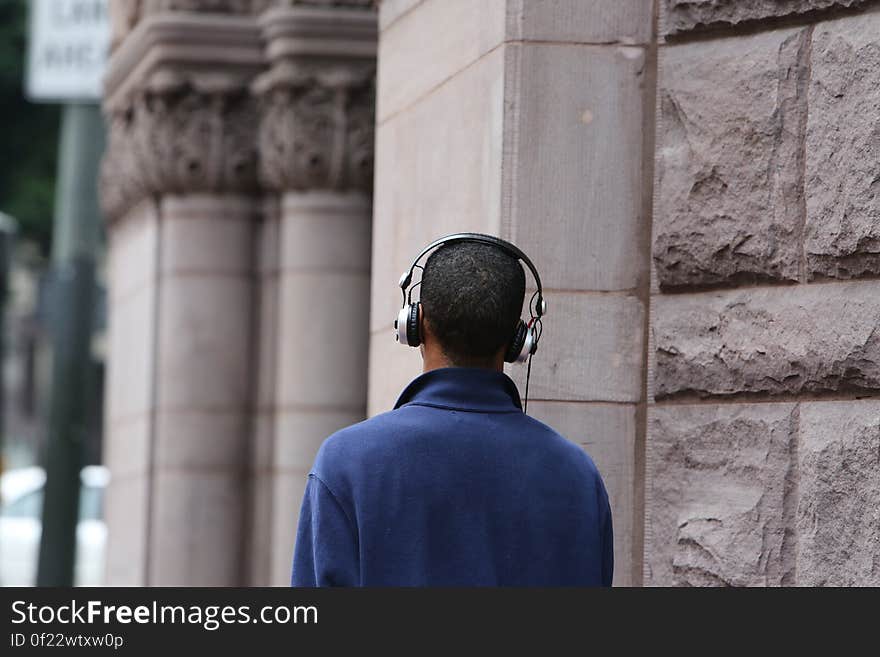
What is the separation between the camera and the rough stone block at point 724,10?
464cm

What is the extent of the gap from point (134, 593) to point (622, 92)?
231cm

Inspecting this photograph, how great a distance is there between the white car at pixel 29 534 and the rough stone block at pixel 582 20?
35.1 ft

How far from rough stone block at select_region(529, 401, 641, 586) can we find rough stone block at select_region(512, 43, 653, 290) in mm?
338

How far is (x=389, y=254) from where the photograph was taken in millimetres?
5703

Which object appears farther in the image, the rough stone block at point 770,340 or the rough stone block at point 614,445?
the rough stone block at point 614,445

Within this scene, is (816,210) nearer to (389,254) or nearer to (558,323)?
(558,323)

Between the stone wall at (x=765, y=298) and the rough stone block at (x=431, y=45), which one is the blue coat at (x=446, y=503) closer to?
the stone wall at (x=765, y=298)

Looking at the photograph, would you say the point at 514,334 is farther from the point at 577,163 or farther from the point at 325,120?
the point at 325,120

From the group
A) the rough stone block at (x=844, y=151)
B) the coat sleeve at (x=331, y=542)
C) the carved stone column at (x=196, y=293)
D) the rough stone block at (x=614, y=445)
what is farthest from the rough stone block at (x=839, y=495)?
the carved stone column at (x=196, y=293)

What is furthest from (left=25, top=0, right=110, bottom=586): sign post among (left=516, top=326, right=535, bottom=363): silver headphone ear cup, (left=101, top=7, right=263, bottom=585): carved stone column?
(left=516, top=326, right=535, bottom=363): silver headphone ear cup

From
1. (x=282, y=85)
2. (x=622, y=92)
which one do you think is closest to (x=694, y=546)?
(x=622, y=92)

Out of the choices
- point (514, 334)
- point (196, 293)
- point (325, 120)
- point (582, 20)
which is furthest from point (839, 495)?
point (196, 293)

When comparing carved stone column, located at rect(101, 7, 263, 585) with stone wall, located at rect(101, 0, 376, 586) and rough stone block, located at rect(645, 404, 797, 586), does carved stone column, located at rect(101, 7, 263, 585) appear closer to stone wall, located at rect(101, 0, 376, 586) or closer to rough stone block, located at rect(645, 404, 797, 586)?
stone wall, located at rect(101, 0, 376, 586)

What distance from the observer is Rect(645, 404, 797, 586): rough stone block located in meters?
4.56
